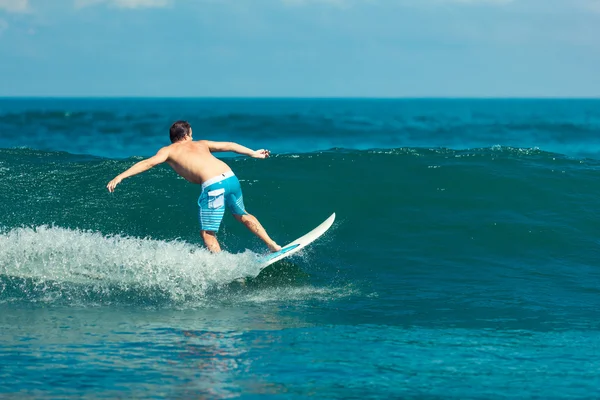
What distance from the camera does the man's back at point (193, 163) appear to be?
7.91 metres

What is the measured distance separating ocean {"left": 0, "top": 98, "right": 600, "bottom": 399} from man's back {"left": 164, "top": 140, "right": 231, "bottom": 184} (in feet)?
2.66

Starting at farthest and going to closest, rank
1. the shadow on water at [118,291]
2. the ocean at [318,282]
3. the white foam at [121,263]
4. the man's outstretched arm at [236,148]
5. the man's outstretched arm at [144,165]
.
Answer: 1. the man's outstretched arm at [236,148]
2. the white foam at [121,263]
3. the man's outstretched arm at [144,165]
4. the shadow on water at [118,291]
5. the ocean at [318,282]

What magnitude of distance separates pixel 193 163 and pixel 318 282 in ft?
6.44

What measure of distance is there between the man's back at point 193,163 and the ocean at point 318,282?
0.81m

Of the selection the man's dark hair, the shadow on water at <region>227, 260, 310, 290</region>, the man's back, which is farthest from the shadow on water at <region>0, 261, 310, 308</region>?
the man's dark hair

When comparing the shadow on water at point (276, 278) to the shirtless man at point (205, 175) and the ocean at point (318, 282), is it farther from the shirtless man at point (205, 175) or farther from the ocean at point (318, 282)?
the shirtless man at point (205, 175)

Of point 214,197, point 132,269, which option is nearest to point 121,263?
point 132,269

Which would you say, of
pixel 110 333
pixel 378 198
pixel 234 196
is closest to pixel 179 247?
pixel 234 196

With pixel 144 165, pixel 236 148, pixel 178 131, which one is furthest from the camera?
pixel 236 148

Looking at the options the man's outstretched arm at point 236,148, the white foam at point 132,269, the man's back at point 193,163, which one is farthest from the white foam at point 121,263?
the man's outstretched arm at point 236,148

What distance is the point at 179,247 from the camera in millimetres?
8031

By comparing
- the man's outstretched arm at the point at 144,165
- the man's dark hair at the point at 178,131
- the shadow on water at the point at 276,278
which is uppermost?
the man's dark hair at the point at 178,131

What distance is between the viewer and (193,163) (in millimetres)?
7918

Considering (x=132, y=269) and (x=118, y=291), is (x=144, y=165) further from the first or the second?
(x=118, y=291)
